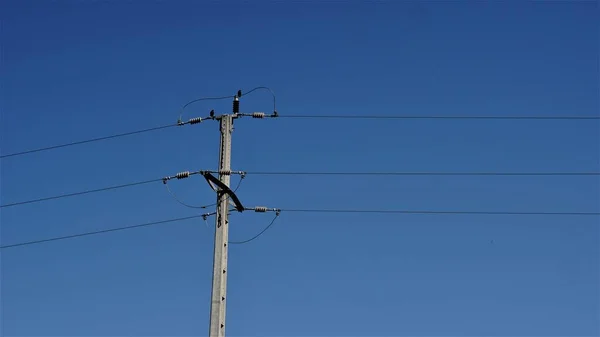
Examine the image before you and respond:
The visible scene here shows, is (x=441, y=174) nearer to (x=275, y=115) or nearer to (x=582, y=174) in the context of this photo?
(x=582, y=174)

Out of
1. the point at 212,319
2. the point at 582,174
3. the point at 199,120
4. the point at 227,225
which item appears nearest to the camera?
the point at 212,319

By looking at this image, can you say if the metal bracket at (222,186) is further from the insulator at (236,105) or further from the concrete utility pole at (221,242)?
the insulator at (236,105)

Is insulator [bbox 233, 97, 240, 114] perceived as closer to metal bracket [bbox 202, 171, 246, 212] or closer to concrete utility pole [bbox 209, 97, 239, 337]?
concrete utility pole [bbox 209, 97, 239, 337]

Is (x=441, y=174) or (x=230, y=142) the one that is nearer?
(x=230, y=142)

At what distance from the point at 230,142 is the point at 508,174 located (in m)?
8.16

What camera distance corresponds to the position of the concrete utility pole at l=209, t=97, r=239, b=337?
1834 cm

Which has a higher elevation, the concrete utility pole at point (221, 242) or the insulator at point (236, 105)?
the insulator at point (236, 105)

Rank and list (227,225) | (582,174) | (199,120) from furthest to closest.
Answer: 1. (582,174)
2. (199,120)
3. (227,225)

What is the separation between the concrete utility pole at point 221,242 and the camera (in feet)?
60.2

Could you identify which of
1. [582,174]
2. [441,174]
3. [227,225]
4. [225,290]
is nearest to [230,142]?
[227,225]

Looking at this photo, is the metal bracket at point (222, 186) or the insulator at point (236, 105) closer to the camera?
the metal bracket at point (222, 186)

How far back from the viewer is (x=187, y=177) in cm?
2058

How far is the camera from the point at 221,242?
1908 cm

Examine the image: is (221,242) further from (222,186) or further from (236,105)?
(236,105)
